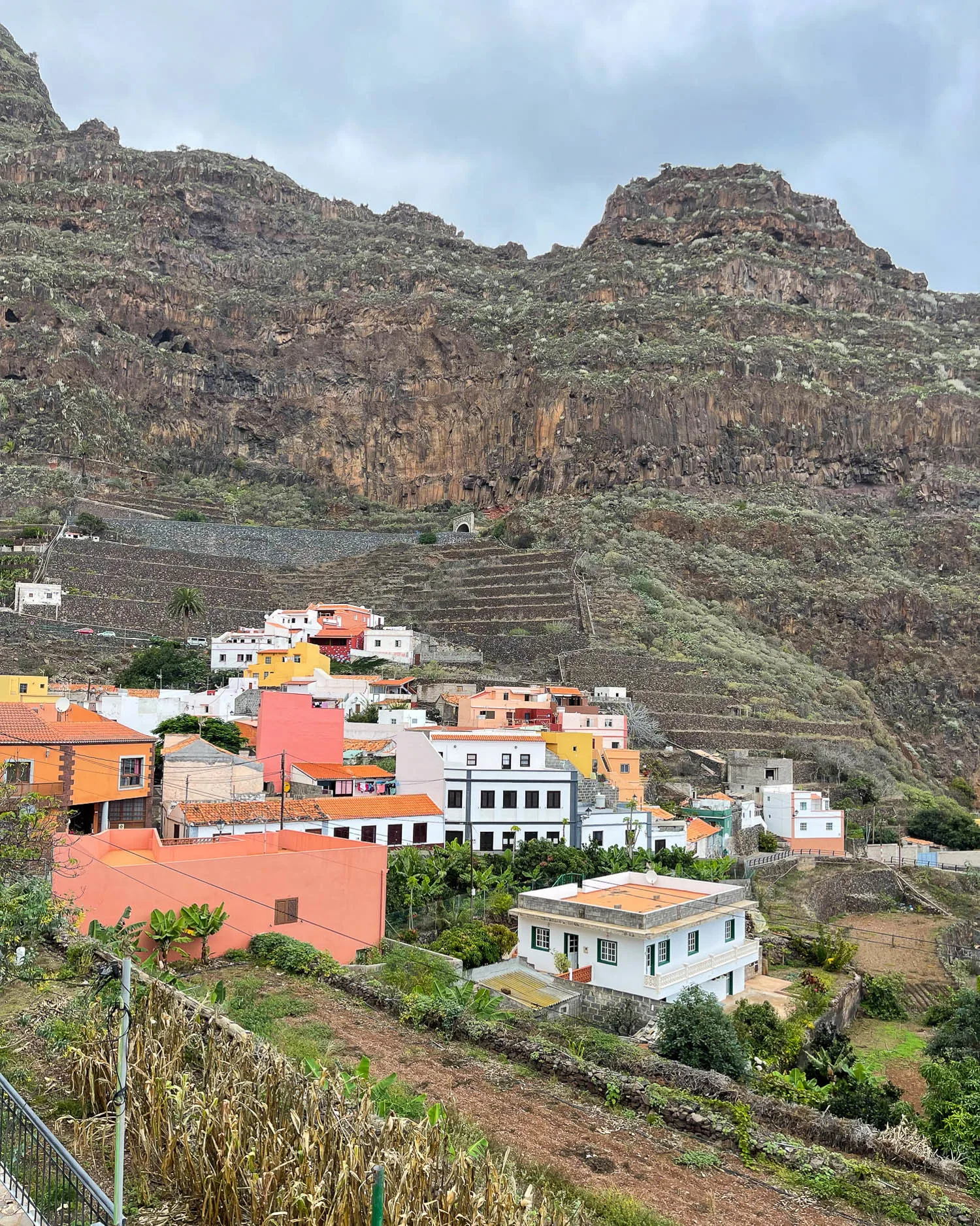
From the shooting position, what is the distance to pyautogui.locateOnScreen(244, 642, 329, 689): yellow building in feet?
167

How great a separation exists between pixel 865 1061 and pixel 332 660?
4277 centimetres

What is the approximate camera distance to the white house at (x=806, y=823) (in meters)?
42.5

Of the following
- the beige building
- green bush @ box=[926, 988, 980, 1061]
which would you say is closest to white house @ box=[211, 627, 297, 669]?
the beige building

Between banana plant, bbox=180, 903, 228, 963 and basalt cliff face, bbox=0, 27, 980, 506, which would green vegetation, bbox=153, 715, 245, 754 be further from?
basalt cliff face, bbox=0, 27, 980, 506

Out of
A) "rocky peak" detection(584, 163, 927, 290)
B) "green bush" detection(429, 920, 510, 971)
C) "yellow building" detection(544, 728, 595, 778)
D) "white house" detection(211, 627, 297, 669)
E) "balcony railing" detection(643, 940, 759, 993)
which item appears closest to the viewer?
"balcony railing" detection(643, 940, 759, 993)

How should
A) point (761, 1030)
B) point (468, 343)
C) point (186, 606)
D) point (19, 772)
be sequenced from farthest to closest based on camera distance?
point (468, 343)
point (186, 606)
point (19, 772)
point (761, 1030)

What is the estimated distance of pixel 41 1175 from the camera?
25.4 feet

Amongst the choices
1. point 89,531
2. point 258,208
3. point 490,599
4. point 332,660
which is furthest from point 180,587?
point 258,208

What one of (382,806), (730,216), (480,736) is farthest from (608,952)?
(730,216)

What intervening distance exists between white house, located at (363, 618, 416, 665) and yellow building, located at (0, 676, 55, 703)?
75.2ft

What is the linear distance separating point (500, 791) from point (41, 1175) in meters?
24.5

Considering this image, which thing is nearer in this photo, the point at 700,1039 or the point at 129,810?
the point at 700,1039

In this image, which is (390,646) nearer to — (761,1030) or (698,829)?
(698,829)

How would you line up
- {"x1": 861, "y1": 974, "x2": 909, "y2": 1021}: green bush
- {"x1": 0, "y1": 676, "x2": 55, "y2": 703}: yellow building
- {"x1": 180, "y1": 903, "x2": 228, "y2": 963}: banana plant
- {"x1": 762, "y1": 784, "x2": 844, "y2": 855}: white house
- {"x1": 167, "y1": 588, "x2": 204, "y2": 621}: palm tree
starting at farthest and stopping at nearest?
1. {"x1": 167, "y1": 588, "x2": 204, "y2": 621}: palm tree
2. {"x1": 762, "y1": 784, "x2": 844, "y2": 855}: white house
3. {"x1": 0, "y1": 676, "x2": 55, "y2": 703}: yellow building
4. {"x1": 861, "y1": 974, "x2": 909, "y2": 1021}: green bush
5. {"x1": 180, "y1": 903, "x2": 228, "y2": 963}: banana plant
